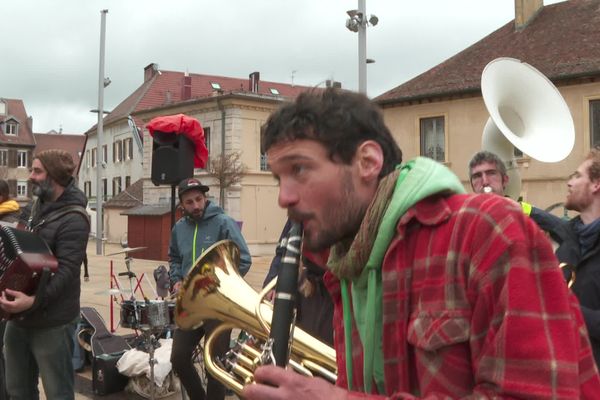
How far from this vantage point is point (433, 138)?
2066 centimetres

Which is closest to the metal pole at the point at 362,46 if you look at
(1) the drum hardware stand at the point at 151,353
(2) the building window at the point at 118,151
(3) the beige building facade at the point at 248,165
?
(1) the drum hardware stand at the point at 151,353

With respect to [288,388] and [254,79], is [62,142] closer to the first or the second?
[254,79]

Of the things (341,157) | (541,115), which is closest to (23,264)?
(341,157)

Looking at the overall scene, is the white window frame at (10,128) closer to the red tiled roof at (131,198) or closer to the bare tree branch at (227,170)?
the red tiled roof at (131,198)

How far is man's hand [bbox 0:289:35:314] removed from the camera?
3625 mm

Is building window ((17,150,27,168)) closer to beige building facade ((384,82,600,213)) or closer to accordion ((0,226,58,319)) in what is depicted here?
beige building facade ((384,82,600,213))

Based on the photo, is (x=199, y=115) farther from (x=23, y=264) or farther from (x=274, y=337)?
(x=274, y=337)

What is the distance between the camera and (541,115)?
623 centimetres

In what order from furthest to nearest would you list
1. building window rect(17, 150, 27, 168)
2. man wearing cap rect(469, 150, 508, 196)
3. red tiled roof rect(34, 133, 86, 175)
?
red tiled roof rect(34, 133, 86, 175), building window rect(17, 150, 27, 168), man wearing cap rect(469, 150, 508, 196)

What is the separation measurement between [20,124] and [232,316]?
69186 mm

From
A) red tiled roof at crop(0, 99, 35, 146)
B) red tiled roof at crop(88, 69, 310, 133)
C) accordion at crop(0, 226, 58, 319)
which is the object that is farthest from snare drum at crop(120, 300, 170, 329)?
red tiled roof at crop(0, 99, 35, 146)

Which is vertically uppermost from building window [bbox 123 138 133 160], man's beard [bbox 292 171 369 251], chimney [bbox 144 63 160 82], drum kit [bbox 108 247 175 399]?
chimney [bbox 144 63 160 82]

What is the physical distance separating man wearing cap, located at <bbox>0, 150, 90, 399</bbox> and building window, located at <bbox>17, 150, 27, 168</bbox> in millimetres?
64619

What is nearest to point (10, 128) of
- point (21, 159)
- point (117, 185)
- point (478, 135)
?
point (21, 159)
